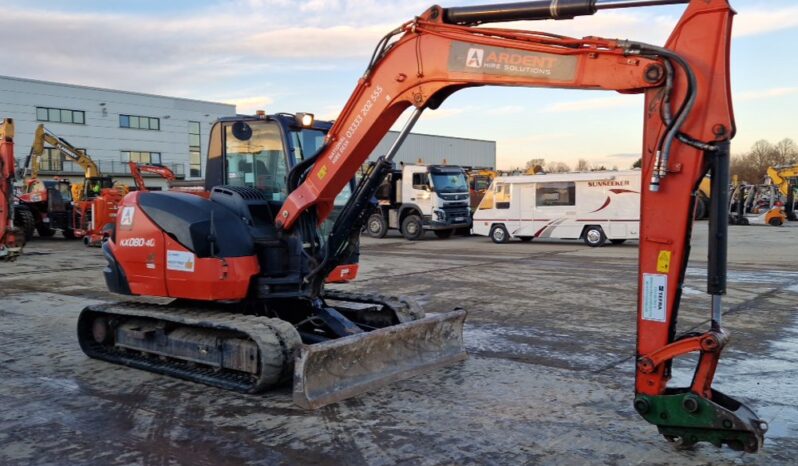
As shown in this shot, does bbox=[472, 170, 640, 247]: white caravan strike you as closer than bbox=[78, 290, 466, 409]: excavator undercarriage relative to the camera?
No

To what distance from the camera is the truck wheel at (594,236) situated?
21625 mm

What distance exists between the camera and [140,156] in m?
60.4

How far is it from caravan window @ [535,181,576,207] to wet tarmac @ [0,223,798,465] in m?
11.2

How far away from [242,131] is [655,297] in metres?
4.51

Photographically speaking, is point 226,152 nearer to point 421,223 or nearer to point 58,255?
point 58,255

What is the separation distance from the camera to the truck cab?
80.7ft

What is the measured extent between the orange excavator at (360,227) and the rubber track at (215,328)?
17 millimetres

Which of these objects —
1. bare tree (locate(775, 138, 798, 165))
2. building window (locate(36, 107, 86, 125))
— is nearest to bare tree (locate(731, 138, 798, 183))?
bare tree (locate(775, 138, 798, 165))

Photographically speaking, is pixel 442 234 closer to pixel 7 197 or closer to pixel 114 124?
pixel 7 197

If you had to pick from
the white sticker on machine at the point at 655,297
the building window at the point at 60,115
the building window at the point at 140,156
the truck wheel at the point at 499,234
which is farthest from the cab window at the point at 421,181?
the building window at the point at 140,156

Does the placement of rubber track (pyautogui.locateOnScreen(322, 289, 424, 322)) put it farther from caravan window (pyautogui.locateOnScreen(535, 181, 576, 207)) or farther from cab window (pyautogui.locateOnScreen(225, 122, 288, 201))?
caravan window (pyautogui.locateOnScreen(535, 181, 576, 207))

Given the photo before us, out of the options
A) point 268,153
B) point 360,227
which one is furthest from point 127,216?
point 360,227

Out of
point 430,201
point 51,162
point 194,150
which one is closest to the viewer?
point 430,201

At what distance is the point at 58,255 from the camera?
744 inches
